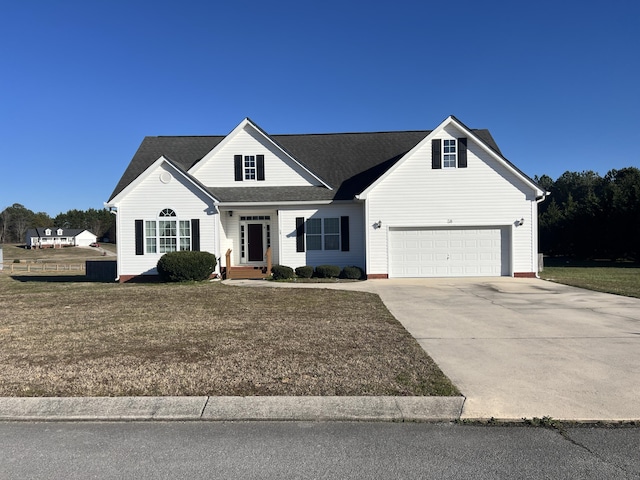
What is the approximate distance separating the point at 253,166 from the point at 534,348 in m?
16.3

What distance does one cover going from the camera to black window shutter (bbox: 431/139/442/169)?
1859cm

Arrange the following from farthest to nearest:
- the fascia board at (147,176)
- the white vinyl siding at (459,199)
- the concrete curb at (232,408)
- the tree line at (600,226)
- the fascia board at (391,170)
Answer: the tree line at (600,226)
the white vinyl siding at (459,199)
the fascia board at (147,176)
the fascia board at (391,170)
the concrete curb at (232,408)

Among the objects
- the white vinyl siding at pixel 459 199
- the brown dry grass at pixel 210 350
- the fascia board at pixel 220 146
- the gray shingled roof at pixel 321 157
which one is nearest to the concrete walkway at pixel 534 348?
the brown dry grass at pixel 210 350

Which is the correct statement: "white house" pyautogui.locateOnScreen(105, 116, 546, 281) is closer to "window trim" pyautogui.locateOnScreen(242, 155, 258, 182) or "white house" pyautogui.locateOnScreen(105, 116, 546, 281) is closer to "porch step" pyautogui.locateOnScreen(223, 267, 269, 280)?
"porch step" pyautogui.locateOnScreen(223, 267, 269, 280)

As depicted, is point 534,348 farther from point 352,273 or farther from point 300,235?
point 300,235

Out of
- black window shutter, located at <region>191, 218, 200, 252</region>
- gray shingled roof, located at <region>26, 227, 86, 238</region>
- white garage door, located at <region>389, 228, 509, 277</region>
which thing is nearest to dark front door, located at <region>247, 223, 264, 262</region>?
black window shutter, located at <region>191, 218, 200, 252</region>

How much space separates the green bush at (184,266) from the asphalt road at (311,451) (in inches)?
509

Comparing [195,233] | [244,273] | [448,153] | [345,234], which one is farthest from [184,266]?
[448,153]

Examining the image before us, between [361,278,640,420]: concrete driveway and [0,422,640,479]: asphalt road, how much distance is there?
0.57 m

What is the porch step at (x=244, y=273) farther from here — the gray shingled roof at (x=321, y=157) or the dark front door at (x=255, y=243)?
the gray shingled roof at (x=321, y=157)

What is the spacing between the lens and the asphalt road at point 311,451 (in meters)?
3.49

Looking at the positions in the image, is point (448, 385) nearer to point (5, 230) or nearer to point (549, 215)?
point (549, 215)

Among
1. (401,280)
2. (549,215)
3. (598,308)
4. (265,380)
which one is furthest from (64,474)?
(549,215)

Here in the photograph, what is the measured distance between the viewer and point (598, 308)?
35.5 ft
